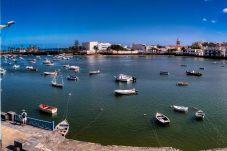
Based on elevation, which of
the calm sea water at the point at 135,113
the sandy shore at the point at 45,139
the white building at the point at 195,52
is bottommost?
the calm sea water at the point at 135,113

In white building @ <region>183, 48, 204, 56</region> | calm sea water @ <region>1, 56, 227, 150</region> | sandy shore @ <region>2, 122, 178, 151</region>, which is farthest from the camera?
white building @ <region>183, 48, 204, 56</region>

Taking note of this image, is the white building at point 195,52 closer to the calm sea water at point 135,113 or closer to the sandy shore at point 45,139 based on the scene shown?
the calm sea water at point 135,113

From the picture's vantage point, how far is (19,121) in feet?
59.3

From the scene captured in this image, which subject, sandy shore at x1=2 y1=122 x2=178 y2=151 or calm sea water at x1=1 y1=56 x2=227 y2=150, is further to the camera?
calm sea water at x1=1 y1=56 x2=227 y2=150

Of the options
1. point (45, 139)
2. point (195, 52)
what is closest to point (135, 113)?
point (45, 139)

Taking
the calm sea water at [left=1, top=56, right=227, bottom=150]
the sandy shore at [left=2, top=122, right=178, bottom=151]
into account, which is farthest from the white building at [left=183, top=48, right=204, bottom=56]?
the sandy shore at [left=2, top=122, right=178, bottom=151]

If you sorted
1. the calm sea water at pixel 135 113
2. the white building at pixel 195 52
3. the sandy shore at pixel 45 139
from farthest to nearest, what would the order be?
the white building at pixel 195 52
the calm sea water at pixel 135 113
the sandy shore at pixel 45 139

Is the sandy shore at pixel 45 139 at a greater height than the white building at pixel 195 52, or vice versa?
the white building at pixel 195 52

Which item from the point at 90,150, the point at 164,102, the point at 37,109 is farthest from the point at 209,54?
the point at 90,150

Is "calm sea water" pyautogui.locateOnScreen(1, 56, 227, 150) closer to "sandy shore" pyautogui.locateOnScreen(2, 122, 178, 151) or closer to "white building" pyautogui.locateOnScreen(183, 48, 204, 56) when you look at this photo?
"sandy shore" pyautogui.locateOnScreen(2, 122, 178, 151)

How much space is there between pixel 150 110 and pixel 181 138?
8726 mm

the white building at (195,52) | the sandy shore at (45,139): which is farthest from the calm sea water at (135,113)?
the white building at (195,52)

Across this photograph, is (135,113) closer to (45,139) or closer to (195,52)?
(45,139)

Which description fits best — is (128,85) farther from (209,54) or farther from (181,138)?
(209,54)
